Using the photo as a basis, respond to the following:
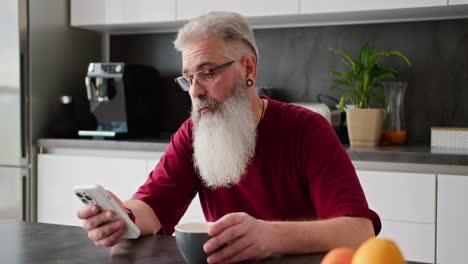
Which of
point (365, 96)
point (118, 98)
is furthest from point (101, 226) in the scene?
point (118, 98)

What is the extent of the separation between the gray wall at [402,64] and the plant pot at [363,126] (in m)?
0.38

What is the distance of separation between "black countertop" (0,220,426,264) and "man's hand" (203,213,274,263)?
3cm

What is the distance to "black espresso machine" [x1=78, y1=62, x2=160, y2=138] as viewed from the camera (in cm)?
331

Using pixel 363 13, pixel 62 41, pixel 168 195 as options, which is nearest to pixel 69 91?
pixel 62 41

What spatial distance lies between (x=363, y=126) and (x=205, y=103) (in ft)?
4.47

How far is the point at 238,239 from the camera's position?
3.77ft

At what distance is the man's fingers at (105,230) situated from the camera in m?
1.29

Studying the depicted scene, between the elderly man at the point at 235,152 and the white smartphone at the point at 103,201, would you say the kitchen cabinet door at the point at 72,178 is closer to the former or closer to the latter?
the elderly man at the point at 235,152

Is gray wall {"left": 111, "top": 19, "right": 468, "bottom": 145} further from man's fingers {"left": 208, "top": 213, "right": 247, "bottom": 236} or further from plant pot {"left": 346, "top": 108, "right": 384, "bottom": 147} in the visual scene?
man's fingers {"left": 208, "top": 213, "right": 247, "bottom": 236}

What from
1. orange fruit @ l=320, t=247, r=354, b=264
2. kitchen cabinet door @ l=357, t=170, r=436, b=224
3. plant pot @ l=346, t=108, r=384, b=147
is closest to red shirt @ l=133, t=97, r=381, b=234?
orange fruit @ l=320, t=247, r=354, b=264

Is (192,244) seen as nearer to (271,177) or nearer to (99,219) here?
(99,219)

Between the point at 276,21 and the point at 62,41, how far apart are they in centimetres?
122

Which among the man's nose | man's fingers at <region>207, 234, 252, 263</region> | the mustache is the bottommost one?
man's fingers at <region>207, 234, 252, 263</region>

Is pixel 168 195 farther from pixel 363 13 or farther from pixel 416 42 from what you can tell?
pixel 416 42
